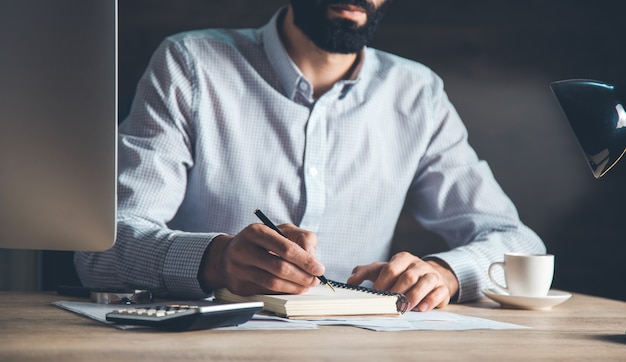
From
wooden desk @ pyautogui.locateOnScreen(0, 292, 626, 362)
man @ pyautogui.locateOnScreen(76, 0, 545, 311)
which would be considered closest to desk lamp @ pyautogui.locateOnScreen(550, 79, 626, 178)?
wooden desk @ pyautogui.locateOnScreen(0, 292, 626, 362)

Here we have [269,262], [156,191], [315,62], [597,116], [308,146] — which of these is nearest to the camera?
[597,116]

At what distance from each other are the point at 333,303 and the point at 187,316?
23cm

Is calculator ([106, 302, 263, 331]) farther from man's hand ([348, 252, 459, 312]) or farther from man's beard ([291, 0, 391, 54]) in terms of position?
man's beard ([291, 0, 391, 54])

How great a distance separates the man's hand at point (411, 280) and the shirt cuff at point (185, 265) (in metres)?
0.26

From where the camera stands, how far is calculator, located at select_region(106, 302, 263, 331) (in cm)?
86

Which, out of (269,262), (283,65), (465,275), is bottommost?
(465,275)

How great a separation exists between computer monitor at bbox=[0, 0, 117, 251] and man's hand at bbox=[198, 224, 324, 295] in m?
0.26

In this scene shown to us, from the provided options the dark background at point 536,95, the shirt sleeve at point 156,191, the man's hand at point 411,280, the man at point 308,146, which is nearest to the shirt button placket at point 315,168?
the man at point 308,146

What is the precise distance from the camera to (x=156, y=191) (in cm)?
157

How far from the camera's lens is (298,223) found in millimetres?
1719

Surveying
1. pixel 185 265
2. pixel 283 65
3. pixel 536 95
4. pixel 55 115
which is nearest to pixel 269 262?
pixel 185 265

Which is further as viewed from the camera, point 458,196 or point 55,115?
point 458,196

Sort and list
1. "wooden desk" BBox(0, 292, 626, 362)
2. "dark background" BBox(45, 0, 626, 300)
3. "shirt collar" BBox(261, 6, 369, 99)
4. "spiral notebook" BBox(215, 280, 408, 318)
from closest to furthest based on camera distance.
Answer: "wooden desk" BBox(0, 292, 626, 362)
"spiral notebook" BBox(215, 280, 408, 318)
"shirt collar" BBox(261, 6, 369, 99)
"dark background" BBox(45, 0, 626, 300)

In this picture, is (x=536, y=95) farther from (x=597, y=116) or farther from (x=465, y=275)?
(x=597, y=116)
